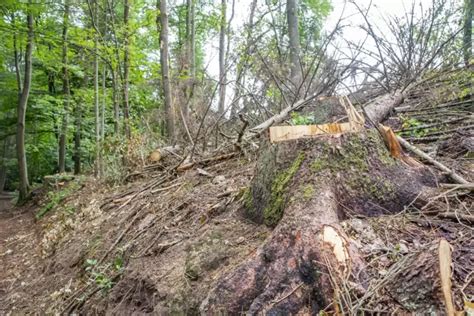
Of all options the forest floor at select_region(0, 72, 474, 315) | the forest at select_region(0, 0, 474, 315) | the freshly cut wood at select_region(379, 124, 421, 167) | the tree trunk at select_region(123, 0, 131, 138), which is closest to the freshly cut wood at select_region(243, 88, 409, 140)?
the forest at select_region(0, 0, 474, 315)

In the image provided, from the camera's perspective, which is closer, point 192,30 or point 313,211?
point 313,211

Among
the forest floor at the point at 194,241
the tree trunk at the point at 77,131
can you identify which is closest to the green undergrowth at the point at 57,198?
the forest floor at the point at 194,241

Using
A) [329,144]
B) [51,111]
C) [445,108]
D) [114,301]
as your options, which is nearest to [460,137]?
[445,108]

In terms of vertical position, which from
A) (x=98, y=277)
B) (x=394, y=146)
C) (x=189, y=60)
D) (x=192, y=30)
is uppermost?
(x=192, y=30)

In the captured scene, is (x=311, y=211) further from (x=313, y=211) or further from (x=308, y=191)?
(x=308, y=191)

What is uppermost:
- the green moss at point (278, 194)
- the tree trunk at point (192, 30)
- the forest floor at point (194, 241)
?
the tree trunk at point (192, 30)

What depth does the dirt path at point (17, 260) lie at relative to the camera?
383 centimetres

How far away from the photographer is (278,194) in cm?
230

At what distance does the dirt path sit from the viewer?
383cm

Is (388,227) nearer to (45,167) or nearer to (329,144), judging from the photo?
(329,144)

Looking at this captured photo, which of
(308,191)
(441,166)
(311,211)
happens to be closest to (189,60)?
Answer: (441,166)

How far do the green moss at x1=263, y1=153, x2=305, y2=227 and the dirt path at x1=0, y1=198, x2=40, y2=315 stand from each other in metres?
3.03

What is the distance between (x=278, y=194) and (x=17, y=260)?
4.81 m

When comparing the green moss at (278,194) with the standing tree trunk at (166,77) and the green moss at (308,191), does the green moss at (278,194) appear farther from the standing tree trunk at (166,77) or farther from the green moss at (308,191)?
the standing tree trunk at (166,77)
